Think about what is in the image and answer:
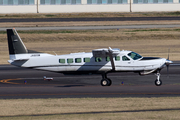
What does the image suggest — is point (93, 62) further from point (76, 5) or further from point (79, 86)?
point (76, 5)

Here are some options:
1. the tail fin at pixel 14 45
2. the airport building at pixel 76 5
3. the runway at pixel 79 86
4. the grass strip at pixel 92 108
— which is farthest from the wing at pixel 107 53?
the airport building at pixel 76 5

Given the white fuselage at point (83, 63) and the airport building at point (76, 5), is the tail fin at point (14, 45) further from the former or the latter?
the airport building at point (76, 5)

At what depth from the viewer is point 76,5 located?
96.4m

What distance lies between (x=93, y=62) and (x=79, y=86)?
2.25 metres

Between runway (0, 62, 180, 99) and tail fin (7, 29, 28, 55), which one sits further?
tail fin (7, 29, 28, 55)

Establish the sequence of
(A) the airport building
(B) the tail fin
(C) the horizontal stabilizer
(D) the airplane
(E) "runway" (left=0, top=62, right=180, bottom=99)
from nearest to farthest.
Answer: (E) "runway" (left=0, top=62, right=180, bottom=99) → (C) the horizontal stabilizer → (D) the airplane → (B) the tail fin → (A) the airport building

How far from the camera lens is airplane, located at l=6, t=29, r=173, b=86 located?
26.1 metres

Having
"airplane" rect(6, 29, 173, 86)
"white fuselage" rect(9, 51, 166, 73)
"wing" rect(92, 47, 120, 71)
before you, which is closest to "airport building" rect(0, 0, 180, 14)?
"airplane" rect(6, 29, 173, 86)

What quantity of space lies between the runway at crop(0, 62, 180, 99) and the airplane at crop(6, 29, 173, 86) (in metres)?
1.28

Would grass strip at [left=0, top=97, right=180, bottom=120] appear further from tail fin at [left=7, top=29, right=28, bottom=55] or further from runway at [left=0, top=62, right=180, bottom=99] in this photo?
tail fin at [left=7, top=29, right=28, bottom=55]

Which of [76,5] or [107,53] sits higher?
[76,5]

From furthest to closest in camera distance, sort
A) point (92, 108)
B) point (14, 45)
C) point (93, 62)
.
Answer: point (14, 45) → point (93, 62) → point (92, 108)

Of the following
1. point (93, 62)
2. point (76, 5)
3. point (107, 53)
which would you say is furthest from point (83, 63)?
point (76, 5)

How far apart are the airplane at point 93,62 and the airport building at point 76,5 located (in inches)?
2769
